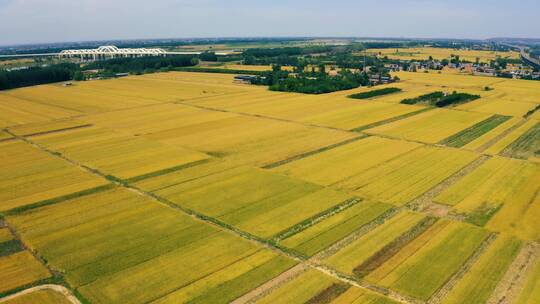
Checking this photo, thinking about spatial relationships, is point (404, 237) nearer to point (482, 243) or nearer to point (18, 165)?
point (482, 243)

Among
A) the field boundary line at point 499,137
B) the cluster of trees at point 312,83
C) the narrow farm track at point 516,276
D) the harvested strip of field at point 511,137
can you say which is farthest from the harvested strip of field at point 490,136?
the cluster of trees at point 312,83

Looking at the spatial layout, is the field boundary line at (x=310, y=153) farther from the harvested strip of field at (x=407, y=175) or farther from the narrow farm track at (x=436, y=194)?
the narrow farm track at (x=436, y=194)

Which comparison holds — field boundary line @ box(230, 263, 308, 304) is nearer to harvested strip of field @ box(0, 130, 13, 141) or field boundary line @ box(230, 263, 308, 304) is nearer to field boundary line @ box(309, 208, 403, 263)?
field boundary line @ box(309, 208, 403, 263)

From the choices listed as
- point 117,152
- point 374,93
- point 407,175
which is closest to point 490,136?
point 407,175

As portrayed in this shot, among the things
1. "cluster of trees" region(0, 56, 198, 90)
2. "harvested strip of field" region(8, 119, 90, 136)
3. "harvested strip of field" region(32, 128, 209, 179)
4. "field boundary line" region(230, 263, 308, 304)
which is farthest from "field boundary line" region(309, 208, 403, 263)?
"cluster of trees" region(0, 56, 198, 90)

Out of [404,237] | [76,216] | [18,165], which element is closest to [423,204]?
[404,237]

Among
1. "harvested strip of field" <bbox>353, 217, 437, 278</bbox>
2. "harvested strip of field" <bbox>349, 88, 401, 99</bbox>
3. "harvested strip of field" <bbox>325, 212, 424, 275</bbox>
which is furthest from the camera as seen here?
"harvested strip of field" <bbox>349, 88, 401, 99</bbox>
